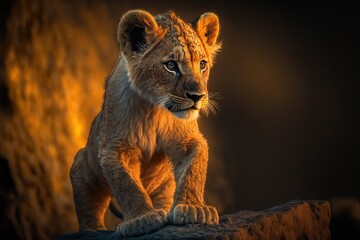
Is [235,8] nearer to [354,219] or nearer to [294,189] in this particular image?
[294,189]

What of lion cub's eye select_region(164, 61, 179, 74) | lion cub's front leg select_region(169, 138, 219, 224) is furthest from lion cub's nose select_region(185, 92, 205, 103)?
lion cub's front leg select_region(169, 138, 219, 224)

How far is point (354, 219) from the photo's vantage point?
8.76 meters

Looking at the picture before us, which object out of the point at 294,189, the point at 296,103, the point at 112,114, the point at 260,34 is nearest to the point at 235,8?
the point at 260,34

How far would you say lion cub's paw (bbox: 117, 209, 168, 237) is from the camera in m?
4.66

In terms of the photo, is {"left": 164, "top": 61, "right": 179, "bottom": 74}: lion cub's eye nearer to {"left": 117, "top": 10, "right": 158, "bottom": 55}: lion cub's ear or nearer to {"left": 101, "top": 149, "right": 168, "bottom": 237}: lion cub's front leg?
{"left": 117, "top": 10, "right": 158, "bottom": 55}: lion cub's ear

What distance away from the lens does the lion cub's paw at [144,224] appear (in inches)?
183

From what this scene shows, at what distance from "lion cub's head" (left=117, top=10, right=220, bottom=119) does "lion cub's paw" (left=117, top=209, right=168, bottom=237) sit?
656 mm

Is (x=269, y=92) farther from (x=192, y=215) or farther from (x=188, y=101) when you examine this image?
(x=192, y=215)

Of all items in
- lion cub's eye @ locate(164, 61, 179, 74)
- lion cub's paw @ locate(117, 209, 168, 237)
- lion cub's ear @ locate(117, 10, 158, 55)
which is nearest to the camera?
lion cub's paw @ locate(117, 209, 168, 237)

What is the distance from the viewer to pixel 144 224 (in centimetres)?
467

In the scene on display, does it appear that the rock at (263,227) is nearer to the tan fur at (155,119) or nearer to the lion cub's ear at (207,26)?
the tan fur at (155,119)

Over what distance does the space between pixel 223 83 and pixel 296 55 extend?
964 millimetres

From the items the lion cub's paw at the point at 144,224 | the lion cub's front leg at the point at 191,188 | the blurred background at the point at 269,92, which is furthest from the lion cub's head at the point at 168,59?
the blurred background at the point at 269,92

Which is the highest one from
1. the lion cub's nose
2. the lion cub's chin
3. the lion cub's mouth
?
the lion cub's nose
